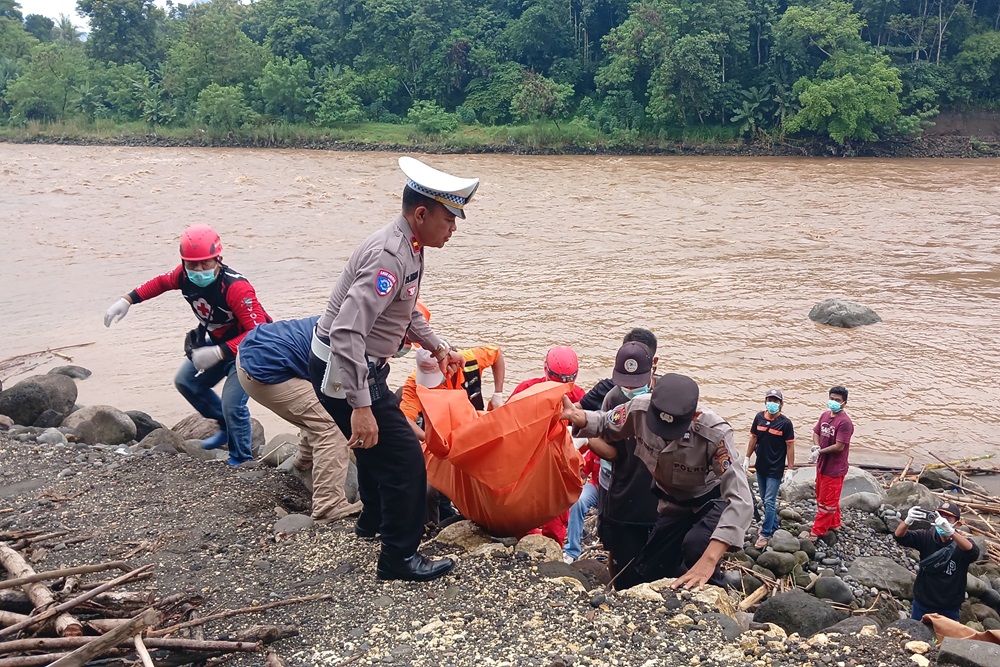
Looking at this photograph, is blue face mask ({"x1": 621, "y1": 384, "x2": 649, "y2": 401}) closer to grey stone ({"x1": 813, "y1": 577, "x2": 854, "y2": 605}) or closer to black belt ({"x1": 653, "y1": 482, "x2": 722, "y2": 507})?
black belt ({"x1": 653, "y1": 482, "x2": 722, "y2": 507})

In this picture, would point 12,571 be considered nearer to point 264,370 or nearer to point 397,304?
point 264,370

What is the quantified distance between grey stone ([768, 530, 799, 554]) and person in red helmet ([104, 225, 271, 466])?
13.3ft

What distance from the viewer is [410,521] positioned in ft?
11.7

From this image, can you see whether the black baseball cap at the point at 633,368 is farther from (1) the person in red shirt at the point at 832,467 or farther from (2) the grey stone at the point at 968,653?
(1) the person in red shirt at the point at 832,467

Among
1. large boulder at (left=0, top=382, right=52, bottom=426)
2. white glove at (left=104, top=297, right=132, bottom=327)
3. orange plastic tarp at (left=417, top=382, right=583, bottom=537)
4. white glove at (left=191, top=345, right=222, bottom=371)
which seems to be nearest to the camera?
orange plastic tarp at (left=417, top=382, right=583, bottom=537)

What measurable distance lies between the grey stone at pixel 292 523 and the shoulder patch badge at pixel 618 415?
1780 mm

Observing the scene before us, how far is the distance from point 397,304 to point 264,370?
5.44 ft

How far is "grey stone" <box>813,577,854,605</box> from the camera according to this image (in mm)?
5309

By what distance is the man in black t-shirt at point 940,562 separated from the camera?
15.7 feet

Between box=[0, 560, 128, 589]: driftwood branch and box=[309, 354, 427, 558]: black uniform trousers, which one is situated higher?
box=[309, 354, 427, 558]: black uniform trousers

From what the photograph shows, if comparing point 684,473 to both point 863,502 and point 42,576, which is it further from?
point 863,502

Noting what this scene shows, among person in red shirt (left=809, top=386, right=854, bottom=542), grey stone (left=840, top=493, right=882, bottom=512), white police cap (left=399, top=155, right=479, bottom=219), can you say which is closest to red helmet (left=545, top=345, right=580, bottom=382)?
white police cap (left=399, top=155, right=479, bottom=219)

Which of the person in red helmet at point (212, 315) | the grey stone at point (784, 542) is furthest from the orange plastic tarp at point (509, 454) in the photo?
the grey stone at point (784, 542)

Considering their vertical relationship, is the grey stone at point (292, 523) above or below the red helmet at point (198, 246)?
below
